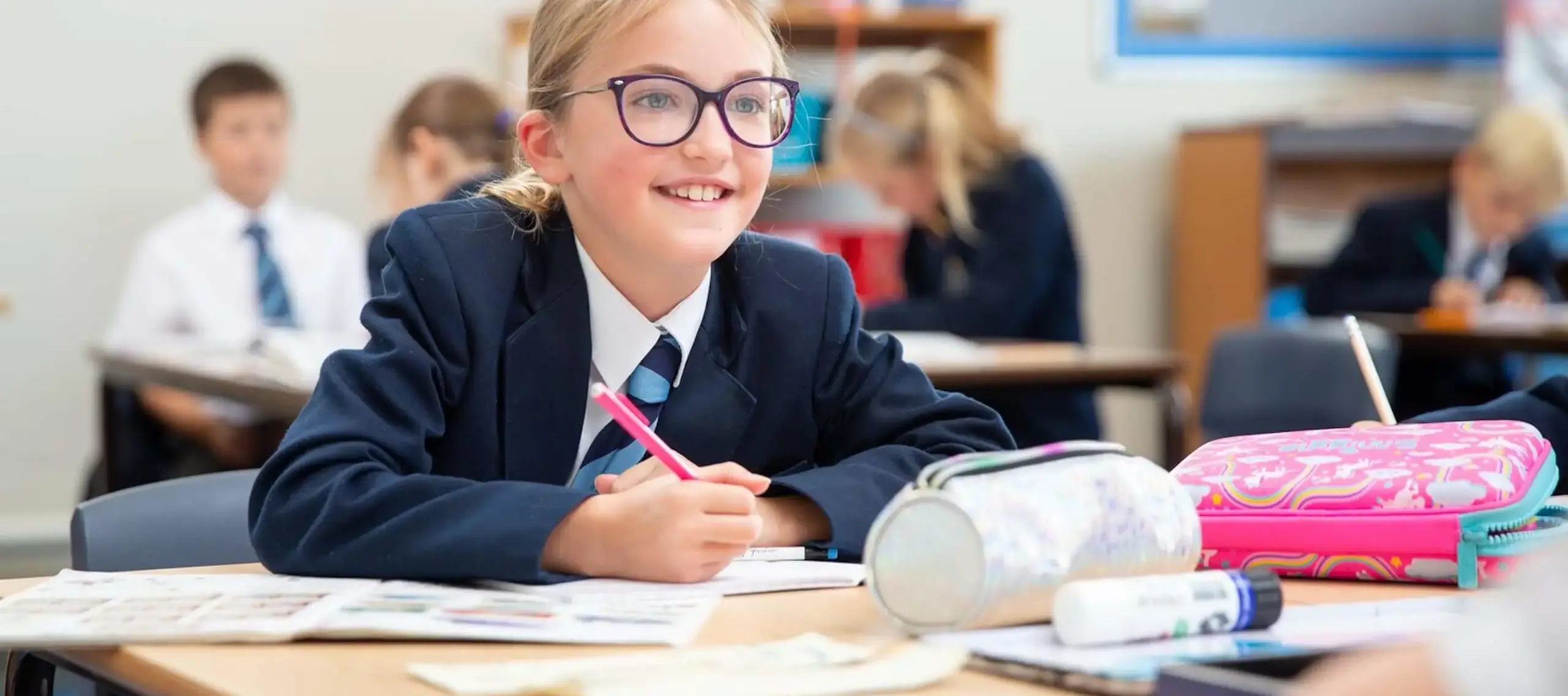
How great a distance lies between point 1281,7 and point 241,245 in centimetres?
344

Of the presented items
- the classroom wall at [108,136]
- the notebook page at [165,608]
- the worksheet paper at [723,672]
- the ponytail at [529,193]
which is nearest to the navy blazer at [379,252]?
the ponytail at [529,193]

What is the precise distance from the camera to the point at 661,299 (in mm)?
1373

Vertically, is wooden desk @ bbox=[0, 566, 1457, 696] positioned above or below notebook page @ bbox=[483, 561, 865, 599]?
above

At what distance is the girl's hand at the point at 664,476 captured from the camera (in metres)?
1.09

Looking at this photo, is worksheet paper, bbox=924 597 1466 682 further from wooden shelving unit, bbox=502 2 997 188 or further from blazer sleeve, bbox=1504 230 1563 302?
blazer sleeve, bbox=1504 230 1563 302

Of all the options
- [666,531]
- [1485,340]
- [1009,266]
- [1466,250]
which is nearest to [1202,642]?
[666,531]

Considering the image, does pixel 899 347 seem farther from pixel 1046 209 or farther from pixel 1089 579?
pixel 1046 209

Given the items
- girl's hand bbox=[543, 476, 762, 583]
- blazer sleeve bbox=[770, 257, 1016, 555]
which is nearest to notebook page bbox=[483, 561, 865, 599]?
girl's hand bbox=[543, 476, 762, 583]

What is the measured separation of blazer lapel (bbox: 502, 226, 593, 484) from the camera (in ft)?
4.26

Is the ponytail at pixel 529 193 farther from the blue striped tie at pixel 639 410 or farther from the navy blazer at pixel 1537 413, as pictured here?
the navy blazer at pixel 1537 413

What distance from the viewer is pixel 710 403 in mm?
1349

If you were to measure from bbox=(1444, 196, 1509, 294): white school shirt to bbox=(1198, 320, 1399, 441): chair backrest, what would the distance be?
1.72 m

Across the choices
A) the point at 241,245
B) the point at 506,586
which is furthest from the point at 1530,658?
the point at 241,245

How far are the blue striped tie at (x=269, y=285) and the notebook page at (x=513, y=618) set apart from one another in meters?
3.24
